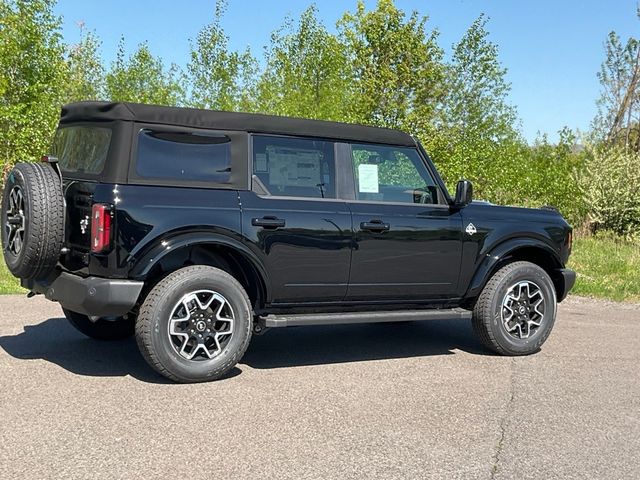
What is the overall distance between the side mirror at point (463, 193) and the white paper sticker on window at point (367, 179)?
0.69 m

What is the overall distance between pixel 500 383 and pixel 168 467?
8.98 ft

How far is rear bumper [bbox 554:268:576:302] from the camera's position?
6.57m

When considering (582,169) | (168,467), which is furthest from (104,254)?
(582,169)

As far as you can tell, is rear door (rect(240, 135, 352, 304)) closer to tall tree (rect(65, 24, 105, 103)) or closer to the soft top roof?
the soft top roof

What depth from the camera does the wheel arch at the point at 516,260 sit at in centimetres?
614

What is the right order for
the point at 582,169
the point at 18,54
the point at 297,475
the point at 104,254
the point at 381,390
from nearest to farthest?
1. the point at 297,475
2. the point at 104,254
3. the point at 381,390
4. the point at 18,54
5. the point at 582,169

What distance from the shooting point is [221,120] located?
527 centimetres

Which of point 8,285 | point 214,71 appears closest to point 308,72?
point 214,71

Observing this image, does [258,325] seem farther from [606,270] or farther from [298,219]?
[606,270]

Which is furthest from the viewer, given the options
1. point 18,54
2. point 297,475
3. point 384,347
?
point 18,54

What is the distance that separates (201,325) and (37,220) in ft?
4.23

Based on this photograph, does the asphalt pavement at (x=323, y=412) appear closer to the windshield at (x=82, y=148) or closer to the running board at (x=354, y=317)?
the running board at (x=354, y=317)

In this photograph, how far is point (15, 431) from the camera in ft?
12.8

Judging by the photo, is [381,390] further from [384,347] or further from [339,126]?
[339,126]
